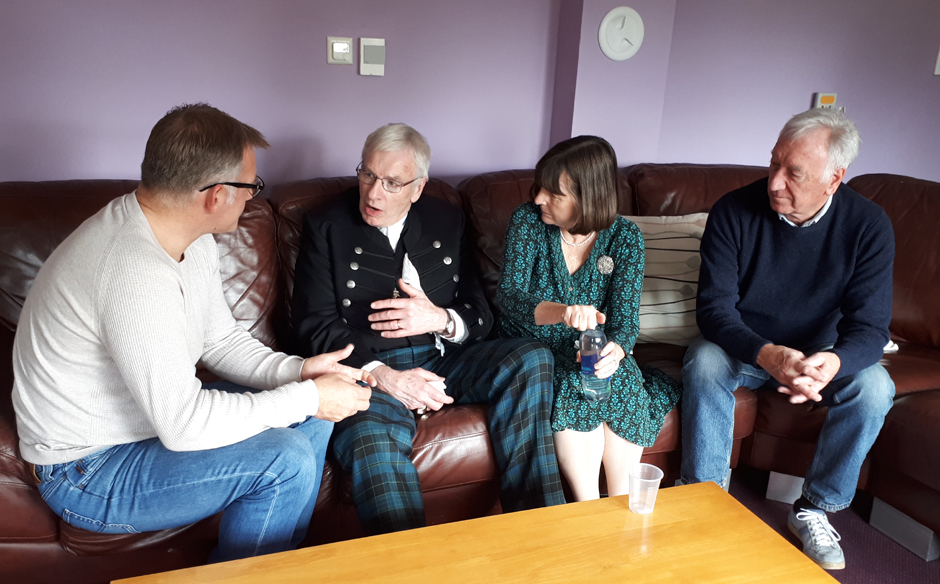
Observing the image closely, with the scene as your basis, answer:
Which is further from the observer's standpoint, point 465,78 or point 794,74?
point 794,74

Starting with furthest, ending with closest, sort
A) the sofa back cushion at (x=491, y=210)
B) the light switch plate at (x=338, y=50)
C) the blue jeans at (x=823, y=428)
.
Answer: the light switch plate at (x=338, y=50) → the sofa back cushion at (x=491, y=210) → the blue jeans at (x=823, y=428)

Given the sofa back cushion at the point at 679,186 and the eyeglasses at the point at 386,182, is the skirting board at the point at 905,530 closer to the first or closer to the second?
the sofa back cushion at the point at 679,186

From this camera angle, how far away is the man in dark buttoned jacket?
1695mm

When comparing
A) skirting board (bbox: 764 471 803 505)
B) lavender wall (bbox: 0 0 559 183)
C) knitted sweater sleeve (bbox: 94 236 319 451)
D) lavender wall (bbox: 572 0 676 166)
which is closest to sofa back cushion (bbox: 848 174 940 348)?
skirting board (bbox: 764 471 803 505)

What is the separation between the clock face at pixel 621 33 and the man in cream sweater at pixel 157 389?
1.68 meters

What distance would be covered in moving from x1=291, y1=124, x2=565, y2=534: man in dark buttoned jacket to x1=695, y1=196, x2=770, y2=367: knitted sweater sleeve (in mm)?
538

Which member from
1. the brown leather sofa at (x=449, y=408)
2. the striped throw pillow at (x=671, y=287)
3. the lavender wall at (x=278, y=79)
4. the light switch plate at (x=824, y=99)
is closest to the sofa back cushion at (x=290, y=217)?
the brown leather sofa at (x=449, y=408)

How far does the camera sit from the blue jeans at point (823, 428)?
6.27ft

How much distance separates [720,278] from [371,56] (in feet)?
4.82

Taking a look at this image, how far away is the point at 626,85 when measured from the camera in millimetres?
2834

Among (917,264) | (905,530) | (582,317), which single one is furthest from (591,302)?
(917,264)

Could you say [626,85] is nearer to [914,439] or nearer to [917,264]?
[917,264]

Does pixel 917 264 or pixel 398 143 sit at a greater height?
pixel 398 143

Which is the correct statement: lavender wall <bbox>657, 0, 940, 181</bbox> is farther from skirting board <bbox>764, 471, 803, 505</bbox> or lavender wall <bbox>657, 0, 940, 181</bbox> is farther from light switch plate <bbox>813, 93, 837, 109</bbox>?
skirting board <bbox>764, 471, 803, 505</bbox>
